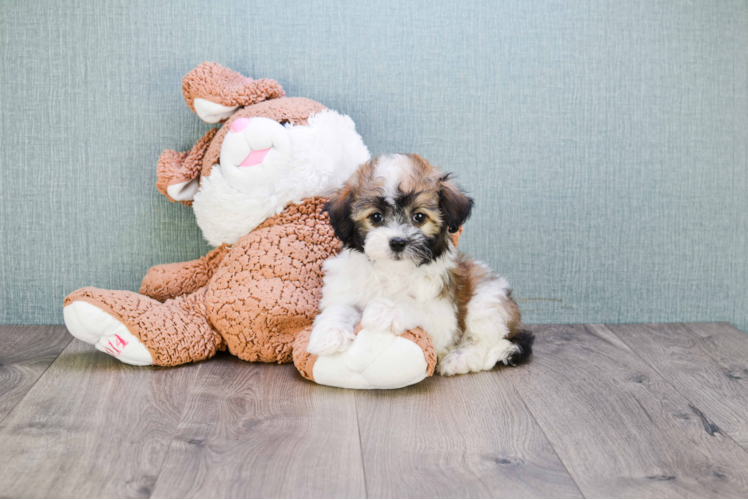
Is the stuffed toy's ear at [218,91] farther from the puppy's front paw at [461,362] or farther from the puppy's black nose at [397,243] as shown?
the puppy's front paw at [461,362]

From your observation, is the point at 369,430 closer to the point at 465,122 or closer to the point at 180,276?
the point at 180,276

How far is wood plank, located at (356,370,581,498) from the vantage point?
1323mm

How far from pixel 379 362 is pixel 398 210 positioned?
0.41 meters

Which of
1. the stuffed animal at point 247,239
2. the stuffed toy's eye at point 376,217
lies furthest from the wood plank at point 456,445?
the stuffed toy's eye at point 376,217

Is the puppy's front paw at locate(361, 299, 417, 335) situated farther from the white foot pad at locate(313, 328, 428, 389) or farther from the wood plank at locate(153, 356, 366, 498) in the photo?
the wood plank at locate(153, 356, 366, 498)

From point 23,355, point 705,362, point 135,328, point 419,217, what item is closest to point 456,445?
point 419,217

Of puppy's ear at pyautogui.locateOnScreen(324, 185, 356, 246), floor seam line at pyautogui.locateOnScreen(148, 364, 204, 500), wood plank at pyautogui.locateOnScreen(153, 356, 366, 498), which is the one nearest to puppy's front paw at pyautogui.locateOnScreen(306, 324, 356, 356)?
wood plank at pyautogui.locateOnScreen(153, 356, 366, 498)

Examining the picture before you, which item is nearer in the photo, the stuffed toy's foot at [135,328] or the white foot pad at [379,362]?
the white foot pad at [379,362]

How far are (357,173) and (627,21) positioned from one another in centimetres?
130

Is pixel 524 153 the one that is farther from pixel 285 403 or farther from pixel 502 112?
pixel 285 403

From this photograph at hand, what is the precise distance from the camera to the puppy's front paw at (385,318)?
1.72 metres

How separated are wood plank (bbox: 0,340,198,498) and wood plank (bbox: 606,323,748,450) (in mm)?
1407

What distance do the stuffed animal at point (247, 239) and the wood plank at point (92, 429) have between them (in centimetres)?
11

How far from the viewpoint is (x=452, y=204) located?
173 centimetres
